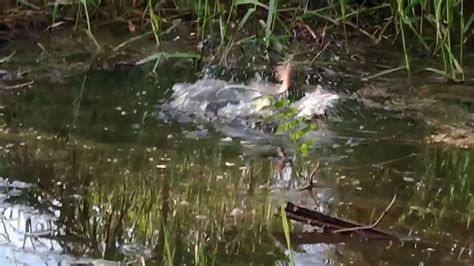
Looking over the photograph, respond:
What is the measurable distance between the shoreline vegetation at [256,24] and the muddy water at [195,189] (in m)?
0.58

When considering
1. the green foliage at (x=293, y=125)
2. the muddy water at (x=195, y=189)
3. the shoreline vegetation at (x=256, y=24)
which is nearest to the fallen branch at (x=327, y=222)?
the muddy water at (x=195, y=189)

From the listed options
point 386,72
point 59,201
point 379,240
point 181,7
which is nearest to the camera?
point 379,240

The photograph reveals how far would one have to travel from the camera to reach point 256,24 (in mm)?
3285

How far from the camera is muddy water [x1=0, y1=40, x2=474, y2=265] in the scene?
162 centimetres

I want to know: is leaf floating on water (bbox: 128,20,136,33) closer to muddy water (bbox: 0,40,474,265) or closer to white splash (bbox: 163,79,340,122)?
white splash (bbox: 163,79,340,122)

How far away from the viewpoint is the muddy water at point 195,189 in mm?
1615

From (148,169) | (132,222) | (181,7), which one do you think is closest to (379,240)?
(132,222)

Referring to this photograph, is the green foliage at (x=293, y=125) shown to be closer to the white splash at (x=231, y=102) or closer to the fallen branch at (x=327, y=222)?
the white splash at (x=231, y=102)

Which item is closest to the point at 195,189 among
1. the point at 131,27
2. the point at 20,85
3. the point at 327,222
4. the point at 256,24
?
the point at 327,222

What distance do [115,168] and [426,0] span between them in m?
1.41

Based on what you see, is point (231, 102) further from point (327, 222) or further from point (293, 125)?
point (327, 222)

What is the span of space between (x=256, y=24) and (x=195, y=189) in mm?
1468

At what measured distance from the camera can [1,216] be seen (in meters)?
1.75

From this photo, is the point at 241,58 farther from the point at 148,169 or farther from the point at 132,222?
the point at 132,222
